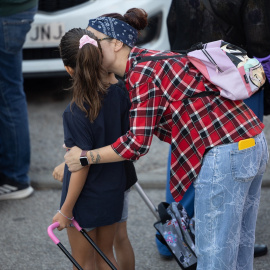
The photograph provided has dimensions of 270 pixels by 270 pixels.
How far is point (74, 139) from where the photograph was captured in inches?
106

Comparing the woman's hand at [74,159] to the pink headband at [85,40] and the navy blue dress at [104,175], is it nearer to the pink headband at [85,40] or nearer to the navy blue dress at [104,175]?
the navy blue dress at [104,175]

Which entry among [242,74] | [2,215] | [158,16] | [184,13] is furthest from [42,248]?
[158,16]

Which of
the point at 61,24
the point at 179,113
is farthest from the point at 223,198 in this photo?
the point at 61,24

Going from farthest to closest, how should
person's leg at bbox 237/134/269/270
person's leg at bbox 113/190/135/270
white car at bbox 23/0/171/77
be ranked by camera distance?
white car at bbox 23/0/171/77, person's leg at bbox 113/190/135/270, person's leg at bbox 237/134/269/270

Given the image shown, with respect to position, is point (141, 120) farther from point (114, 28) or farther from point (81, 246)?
point (81, 246)

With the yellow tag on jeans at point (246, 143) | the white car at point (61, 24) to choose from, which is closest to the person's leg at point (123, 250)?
the yellow tag on jeans at point (246, 143)

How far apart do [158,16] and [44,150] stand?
1664 mm

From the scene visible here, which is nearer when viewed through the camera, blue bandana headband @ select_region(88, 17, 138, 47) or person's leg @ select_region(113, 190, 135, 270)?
blue bandana headband @ select_region(88, 17, 138, 47)

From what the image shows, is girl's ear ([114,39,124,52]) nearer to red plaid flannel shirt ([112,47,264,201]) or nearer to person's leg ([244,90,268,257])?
red plaid flannel shirt ([112,47,264,201])

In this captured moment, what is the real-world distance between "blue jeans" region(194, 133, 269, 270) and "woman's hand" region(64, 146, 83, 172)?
1.61 feet

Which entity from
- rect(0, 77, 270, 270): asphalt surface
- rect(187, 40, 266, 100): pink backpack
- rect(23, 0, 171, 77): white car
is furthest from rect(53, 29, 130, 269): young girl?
rect(23, 0, 171, 77): white car

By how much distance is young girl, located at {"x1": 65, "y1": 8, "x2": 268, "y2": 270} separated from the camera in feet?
8.31

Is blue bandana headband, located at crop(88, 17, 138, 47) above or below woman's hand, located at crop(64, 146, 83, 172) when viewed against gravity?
above

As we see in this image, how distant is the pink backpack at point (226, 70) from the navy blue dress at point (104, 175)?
0.29 metres
